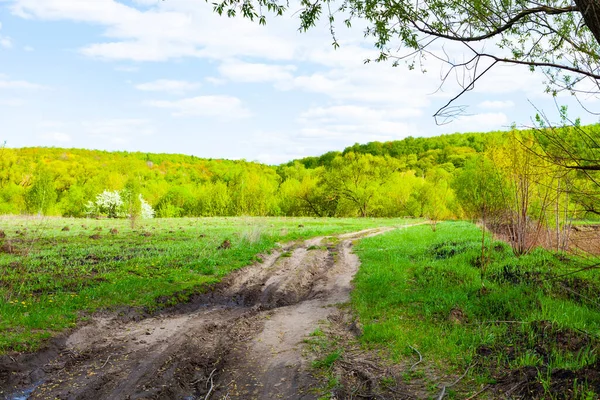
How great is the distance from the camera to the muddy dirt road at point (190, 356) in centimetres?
526

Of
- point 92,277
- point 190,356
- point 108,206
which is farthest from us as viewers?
point 108,206

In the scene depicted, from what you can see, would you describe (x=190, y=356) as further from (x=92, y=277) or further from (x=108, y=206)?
(x=108, y=206)

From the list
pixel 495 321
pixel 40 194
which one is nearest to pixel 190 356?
pixel 495 321

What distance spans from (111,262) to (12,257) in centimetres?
368

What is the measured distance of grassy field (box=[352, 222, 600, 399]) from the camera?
480 centimetres

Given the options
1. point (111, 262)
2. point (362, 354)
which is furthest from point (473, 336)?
point (111, 262)

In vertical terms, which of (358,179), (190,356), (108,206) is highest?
(358,179)

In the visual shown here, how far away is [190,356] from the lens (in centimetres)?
634

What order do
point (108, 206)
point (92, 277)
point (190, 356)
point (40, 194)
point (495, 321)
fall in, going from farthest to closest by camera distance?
point (108, 206)
point (40, 194)
point (92, 277)
point (495, 321)
point (190, 356)

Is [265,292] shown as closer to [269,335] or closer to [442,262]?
[269,335]

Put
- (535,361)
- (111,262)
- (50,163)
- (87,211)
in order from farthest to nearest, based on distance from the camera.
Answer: (50,163) → (87,211) → (111,262) → (535,361)

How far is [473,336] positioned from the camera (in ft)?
20.5

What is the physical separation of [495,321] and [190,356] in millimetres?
5068

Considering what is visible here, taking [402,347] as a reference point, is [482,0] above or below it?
above
